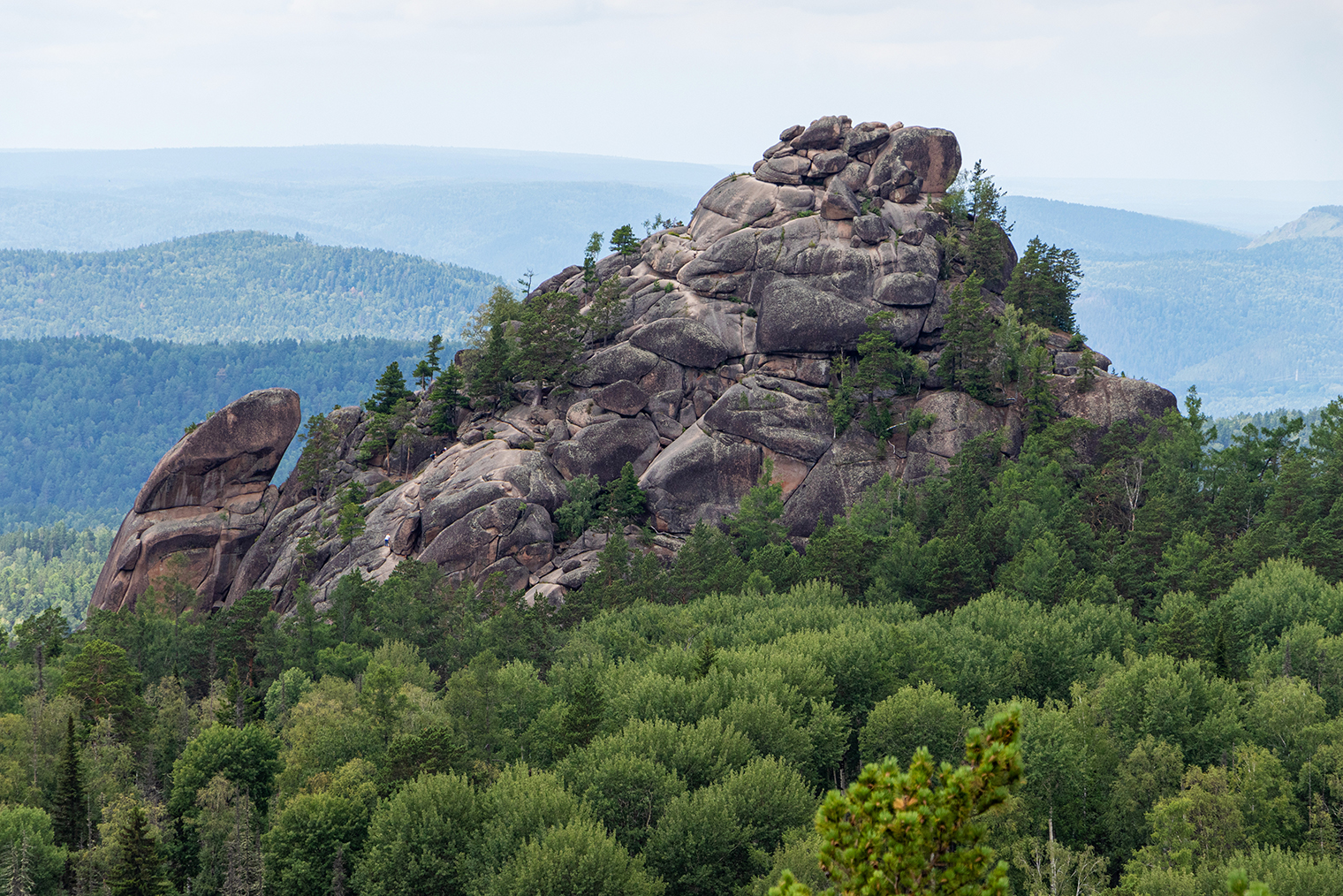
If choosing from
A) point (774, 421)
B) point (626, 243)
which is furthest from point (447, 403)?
point (774, 421)

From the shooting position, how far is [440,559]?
3551 inches

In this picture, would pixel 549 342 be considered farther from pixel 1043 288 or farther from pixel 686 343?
pixel 1043 288

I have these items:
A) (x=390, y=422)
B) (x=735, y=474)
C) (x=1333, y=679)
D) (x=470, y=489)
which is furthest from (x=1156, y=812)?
(x=390, y=422)

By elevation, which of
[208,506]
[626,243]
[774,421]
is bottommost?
[208,506]

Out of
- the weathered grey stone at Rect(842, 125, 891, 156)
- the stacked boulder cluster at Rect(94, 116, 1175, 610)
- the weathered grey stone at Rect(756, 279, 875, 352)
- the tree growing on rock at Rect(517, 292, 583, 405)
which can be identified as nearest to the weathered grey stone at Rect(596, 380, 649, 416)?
the stacked boulder cluster at Rect(94, 116, 1175, 610)

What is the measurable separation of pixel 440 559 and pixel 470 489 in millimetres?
6361

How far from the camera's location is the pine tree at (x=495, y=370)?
105 meters

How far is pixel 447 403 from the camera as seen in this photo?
106250 millimetres

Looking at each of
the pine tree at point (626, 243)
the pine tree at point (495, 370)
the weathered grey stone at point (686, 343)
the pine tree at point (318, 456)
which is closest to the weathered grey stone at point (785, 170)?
the pine tree at point (626, 243)

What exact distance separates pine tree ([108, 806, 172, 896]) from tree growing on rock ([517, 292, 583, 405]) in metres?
Result: 60.3

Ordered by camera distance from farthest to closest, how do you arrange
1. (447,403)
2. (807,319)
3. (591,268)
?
1. (591,268)
2. (447,403)
3. (807,319)

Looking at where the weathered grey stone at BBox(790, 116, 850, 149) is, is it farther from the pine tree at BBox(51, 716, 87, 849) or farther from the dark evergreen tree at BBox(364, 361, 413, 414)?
the pine tree at BBox(51, 716, 87, 849)

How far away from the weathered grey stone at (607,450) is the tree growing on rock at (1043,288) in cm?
3840

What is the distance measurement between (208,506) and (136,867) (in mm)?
73117
